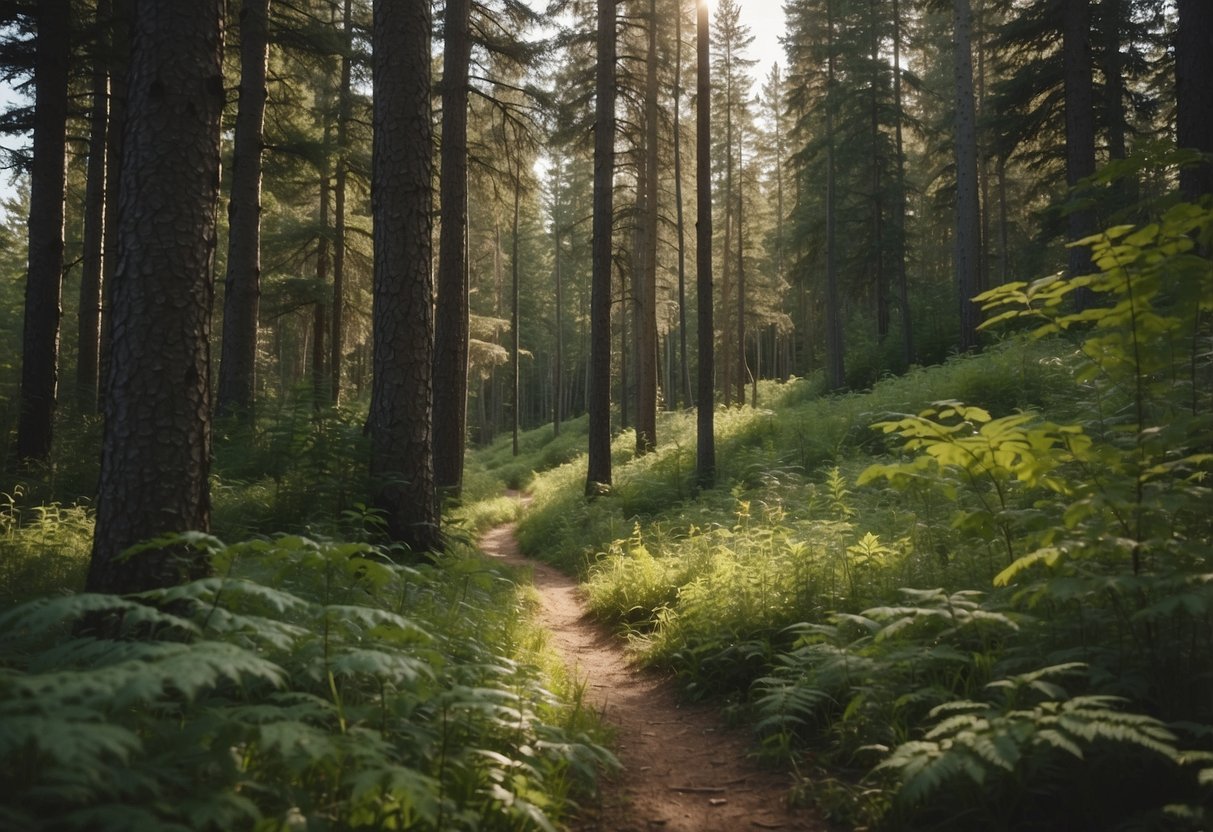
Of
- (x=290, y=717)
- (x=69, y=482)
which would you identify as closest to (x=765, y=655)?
(x=290, y=717)

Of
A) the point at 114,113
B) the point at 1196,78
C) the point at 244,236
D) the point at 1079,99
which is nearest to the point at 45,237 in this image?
the point at 244,236

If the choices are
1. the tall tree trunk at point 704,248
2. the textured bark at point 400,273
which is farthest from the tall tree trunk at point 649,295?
the textured bark at point 400,273

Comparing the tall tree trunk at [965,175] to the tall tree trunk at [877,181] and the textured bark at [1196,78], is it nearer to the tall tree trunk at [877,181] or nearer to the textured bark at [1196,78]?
the tall tree trunk at [877,181]

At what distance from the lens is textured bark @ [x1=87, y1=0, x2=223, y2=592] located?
13.0ft

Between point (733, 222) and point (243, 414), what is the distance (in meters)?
23.7

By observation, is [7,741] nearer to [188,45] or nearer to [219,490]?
[188,45]

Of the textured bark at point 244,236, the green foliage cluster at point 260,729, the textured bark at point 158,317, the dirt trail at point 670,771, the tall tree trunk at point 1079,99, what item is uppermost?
the tall tree trunk at point 1079,99

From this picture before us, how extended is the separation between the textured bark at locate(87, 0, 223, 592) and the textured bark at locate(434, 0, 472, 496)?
695cm

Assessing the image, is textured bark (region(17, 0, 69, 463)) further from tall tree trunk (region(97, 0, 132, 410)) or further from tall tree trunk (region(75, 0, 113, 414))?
tall tree trunk (region(75, 0, 113, 414))

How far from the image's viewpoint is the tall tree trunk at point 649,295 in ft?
57.9

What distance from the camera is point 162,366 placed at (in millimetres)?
4039

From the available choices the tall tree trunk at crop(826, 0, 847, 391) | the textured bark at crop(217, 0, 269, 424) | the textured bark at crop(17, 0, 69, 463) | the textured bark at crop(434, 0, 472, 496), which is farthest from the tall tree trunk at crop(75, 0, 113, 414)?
the tall tree trunk at crop(826, 0, 847, 391)

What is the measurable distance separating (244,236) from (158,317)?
8.71 metres

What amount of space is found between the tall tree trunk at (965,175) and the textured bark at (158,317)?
54.2ft
